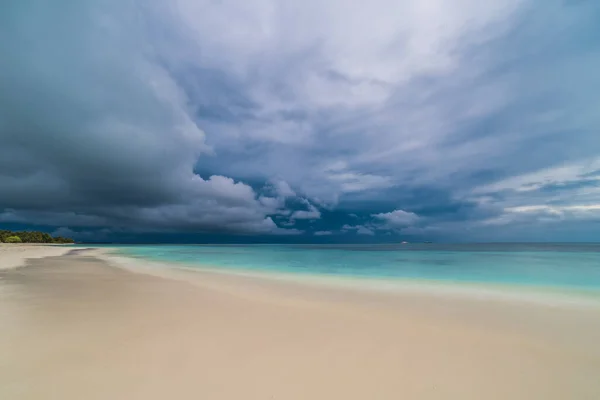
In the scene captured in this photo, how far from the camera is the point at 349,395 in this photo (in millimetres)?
3461

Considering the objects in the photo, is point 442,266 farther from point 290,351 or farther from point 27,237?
point 27,237

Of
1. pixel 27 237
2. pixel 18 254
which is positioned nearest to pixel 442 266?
pixel 18 254

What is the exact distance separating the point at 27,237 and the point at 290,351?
13858 cm

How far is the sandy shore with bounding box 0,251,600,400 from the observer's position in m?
3.61

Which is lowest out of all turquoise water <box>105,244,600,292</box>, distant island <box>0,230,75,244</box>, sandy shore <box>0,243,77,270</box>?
turquoise water <box>105,244,600,292</box>

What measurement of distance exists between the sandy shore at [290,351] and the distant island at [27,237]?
370 feet

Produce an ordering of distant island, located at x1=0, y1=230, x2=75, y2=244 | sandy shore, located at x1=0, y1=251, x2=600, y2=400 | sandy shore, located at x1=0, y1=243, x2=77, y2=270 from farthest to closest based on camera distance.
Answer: distant island, located at x1=0, y1=230, x2=75, y2=244, sandy shore, located at x1=0, y1=243, x2=77, y2=270, sandy shore, located at x1=0, y1=251, x2=600, y2=400

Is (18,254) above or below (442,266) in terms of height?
above

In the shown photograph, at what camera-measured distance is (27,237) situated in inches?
4040

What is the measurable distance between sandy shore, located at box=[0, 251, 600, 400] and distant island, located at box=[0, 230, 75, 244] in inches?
4441

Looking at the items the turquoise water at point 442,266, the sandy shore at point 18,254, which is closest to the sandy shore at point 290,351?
the turquoise water at point 442,266

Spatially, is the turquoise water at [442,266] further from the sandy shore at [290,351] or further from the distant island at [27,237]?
the distant island at [27,237]

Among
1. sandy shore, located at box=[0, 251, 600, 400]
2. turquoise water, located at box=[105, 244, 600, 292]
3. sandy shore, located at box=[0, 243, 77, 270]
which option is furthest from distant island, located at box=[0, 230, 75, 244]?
sandy shore, located at box=[0, 251, 600, 400]

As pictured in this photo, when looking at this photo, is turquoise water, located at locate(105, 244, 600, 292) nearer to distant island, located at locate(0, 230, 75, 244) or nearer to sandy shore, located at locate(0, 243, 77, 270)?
sandy shore, located at locate(0, 243, 77, 270)
